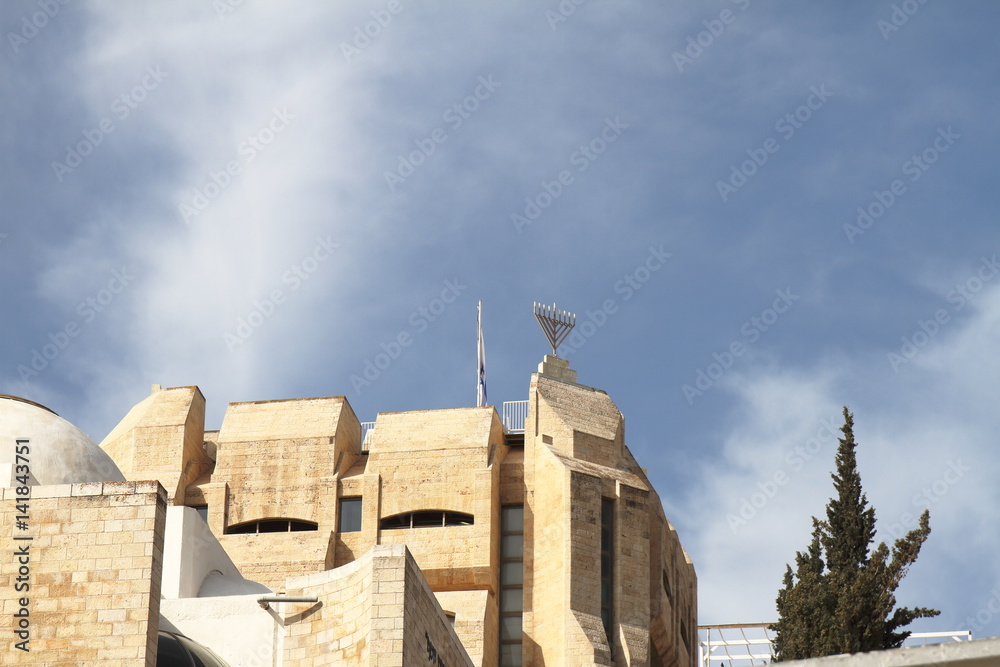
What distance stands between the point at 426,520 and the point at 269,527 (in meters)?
4.22

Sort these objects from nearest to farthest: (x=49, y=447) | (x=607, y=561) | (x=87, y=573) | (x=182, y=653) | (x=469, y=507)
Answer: (x=87, y=573), (x=182, y=653), (x=49, y=447), (x=607, y=561), (x=469, y=507)

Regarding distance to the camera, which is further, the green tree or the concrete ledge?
the green tree

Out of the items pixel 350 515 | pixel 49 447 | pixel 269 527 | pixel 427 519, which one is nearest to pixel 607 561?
pixel 427 519

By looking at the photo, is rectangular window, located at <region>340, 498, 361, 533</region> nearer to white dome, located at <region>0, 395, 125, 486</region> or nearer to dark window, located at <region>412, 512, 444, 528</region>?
dark window, located at <region>412, 512, 444, 528</region>

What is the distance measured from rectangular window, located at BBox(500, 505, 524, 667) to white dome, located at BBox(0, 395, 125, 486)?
48.2 ft

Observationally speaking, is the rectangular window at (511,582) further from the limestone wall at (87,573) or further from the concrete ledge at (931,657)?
the concrete ledge at (931,657)

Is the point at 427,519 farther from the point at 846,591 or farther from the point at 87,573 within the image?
the point at 87,573

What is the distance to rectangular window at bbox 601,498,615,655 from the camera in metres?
38.6

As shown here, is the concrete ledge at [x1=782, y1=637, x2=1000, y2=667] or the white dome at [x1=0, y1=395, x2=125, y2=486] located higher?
the white dome at [x1=0, y1=395, x2=125, y2=486]

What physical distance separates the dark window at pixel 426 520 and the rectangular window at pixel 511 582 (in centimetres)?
108

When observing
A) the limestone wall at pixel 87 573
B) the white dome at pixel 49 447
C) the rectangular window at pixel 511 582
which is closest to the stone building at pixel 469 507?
the rectangular window at pixel 511 582

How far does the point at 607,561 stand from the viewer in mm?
38969

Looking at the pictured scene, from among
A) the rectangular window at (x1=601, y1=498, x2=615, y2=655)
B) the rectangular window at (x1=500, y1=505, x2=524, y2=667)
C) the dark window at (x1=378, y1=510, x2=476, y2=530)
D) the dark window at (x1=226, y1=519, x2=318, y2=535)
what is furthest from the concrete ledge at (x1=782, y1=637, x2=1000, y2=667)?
the dark window at (x1=226, y1=519, x2=318, y2=535)

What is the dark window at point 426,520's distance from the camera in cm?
4022
